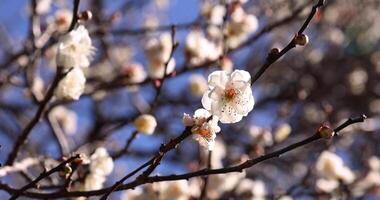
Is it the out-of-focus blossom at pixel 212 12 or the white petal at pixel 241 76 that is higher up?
the out-of-focus blossom at pixel 212 12

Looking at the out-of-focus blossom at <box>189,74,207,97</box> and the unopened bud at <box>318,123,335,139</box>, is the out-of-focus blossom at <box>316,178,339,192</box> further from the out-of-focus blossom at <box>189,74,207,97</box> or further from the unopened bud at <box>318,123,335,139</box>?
the unopened bud at <box>318,123,335,139</box>

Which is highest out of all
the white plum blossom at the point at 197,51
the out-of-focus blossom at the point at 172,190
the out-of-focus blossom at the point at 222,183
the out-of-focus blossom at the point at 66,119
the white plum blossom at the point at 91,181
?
the out-of-focus blossom at the point at 66,119

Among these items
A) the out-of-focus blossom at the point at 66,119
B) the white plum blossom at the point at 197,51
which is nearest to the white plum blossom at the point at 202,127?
the white plum blossom at the point at 197,51

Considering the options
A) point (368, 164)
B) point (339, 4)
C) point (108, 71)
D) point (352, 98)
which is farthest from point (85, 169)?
point (339, 4)

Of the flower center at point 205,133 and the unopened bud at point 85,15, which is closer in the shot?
the flower center at point 205,133

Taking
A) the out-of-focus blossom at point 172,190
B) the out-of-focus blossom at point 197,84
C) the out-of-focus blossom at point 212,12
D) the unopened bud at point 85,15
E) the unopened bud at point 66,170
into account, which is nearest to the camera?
the unopened bud at point 66,170

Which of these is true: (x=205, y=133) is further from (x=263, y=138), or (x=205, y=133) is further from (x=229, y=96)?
(x=263, y=138)

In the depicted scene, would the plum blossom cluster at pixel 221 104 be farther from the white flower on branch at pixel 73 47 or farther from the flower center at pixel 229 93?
the white flower on branch at pixel 73 47
